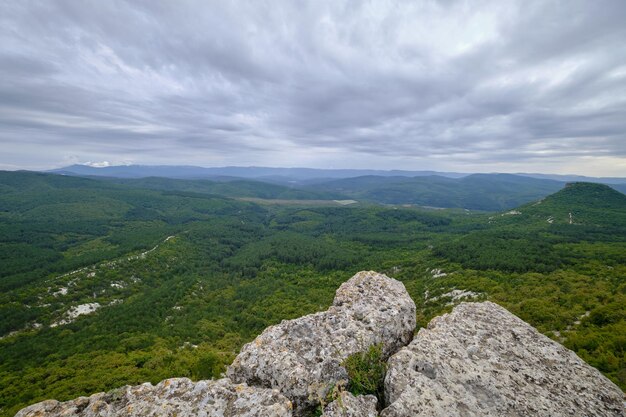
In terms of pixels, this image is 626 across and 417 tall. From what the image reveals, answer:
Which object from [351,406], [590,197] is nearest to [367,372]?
[351,406]

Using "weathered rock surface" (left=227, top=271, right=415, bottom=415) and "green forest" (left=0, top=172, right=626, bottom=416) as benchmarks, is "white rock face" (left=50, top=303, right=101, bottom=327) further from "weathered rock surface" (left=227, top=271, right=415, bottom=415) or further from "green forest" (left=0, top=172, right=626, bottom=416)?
"weathered rock surface" (left=227, top=271, right=415, bottom=415)

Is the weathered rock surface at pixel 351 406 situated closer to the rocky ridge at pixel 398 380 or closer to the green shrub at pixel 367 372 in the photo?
the rocky ridge at pixel 398 380

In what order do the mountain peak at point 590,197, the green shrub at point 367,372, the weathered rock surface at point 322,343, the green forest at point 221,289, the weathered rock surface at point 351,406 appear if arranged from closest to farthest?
the weathered rock surface at point 351,406, the green shrub at point 367,372, the weathered rock surface at point 322,343, the green forest at point 221,289, the mountain peak at point 590,197

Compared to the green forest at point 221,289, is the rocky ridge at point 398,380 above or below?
above

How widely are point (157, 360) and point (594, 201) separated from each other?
20877 cm

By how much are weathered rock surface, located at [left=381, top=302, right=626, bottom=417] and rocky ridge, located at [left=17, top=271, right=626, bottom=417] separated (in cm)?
3

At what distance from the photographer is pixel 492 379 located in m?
9.13

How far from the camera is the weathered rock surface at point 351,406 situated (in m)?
7.96

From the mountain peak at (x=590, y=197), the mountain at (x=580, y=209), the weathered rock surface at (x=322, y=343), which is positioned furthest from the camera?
the mountain peak at (x=590, y=197)

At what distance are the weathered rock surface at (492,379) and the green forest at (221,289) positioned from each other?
468cm

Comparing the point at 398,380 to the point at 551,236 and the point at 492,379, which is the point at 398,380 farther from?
→ the point at 551,236

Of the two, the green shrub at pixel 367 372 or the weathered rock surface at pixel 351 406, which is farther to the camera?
the green shrub at pixel 367 372

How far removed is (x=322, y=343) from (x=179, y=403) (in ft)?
18.9

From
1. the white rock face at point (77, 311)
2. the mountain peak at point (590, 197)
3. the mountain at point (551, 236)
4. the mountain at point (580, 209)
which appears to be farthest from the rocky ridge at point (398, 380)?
the mountain peak at point (590, 197)
